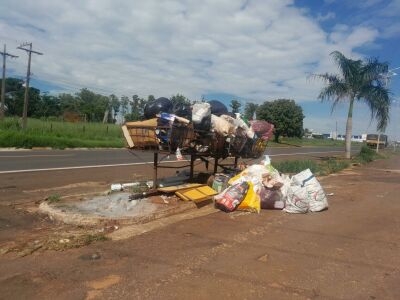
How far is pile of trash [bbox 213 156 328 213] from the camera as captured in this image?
22.4 feet

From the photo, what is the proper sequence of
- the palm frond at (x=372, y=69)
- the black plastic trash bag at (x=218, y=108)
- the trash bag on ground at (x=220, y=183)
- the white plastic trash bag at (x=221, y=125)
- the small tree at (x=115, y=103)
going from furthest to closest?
the small tree at (x=115, y=103) → the palm frond at (x=372, y=69) → the black plastic trash bag at (x=218, y=108) → the trash bag on ground at (x=220, y=183) → the white plastic trash bag at (x=221, y=125)

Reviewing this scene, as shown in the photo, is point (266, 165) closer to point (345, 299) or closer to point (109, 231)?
point (109, 231)

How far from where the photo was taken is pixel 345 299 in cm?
364

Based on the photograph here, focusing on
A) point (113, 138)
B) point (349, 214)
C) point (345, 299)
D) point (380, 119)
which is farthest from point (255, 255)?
point (113, 138)

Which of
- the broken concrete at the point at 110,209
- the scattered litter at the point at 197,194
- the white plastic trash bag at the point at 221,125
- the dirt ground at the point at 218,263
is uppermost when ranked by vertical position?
the white plastic trash bag at the point at 221,125

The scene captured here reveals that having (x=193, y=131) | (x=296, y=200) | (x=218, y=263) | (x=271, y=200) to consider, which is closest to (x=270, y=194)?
(x=271, y=200)

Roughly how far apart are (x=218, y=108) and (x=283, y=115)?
175 feet

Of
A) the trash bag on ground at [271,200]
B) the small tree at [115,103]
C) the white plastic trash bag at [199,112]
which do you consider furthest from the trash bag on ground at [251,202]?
the small tree at [115,103]

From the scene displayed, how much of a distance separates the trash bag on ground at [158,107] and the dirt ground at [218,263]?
2.08 metres

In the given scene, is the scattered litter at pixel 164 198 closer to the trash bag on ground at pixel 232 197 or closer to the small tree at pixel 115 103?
the trash bag on ground at pixel 232 197

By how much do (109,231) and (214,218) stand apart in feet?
5.45

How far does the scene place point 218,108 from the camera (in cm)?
816

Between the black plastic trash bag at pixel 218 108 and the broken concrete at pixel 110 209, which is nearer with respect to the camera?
the broken concrete at pixel 110 209

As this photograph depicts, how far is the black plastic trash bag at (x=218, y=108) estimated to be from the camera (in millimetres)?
8101
